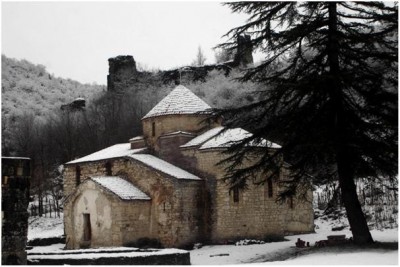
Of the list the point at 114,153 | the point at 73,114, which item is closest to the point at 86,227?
the point at 114,153

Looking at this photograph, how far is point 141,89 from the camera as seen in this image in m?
33.4

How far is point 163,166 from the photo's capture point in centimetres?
1969

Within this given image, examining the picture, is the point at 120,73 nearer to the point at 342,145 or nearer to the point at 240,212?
the point at 240,212

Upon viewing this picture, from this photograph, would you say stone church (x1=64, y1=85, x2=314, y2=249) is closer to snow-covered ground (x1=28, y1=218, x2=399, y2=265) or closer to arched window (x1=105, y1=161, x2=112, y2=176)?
arched window (x1=105, y1=161, x2=112, y2=176)

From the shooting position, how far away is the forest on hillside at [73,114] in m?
27.5

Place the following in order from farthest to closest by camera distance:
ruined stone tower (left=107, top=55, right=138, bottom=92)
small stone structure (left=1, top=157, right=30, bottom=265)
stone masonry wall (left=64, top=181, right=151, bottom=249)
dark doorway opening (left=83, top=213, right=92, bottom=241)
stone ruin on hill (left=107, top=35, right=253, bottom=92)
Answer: ruined stone tower (left=107, top=55, right=138, bottom=92) → stone ruin on hill (left=107, top=35, right=253, bottom=92) → dark doorway opening (left=83, top=213, right=92, bottom=241) → stone masonry wall (left=64, top=181, right=151, bottom=249) → small stone structure (left=1, top=157, right=30, bottom=265)

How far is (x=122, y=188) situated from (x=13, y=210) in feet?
27.0

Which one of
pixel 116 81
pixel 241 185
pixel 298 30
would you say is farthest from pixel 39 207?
pixel 298 30

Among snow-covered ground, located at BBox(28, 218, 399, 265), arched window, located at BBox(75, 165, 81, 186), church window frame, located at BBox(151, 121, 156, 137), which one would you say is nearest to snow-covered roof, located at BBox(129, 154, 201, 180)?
church window frame, located at BBox(151, 121, 156, 137)

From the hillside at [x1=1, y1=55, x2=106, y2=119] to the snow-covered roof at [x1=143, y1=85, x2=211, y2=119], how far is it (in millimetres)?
6277

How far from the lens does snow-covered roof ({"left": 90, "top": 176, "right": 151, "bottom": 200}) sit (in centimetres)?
1845

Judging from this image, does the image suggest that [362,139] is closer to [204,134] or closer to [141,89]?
[204,134]

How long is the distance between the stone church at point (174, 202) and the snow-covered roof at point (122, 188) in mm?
34

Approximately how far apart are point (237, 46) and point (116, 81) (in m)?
20.5
